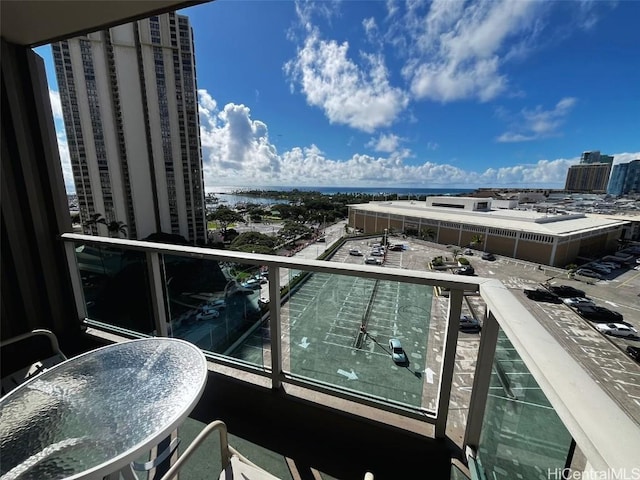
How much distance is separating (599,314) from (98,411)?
18.7 metres

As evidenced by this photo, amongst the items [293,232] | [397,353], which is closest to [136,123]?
[293,232]

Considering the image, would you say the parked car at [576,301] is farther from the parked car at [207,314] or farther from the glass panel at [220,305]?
the parked car at [207,314]

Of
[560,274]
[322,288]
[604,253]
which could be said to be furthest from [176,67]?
[604,253]

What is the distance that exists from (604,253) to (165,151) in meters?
45.0

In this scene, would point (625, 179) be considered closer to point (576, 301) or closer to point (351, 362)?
point (576, 301)

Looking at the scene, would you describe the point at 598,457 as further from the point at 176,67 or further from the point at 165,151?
the point at 176,67

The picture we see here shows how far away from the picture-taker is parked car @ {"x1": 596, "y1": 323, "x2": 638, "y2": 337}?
37.0 ft

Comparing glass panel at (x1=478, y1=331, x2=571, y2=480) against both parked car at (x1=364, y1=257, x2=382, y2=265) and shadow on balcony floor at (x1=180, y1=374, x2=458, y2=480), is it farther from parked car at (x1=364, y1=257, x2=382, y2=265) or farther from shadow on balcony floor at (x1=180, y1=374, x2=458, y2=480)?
parked car at (x1=364, y1=257, x2=382, y2=265)

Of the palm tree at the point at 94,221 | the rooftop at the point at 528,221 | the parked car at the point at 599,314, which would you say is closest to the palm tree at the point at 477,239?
the rooftop at the point at 528,221

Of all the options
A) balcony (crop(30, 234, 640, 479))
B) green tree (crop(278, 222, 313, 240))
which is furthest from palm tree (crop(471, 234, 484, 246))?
balcony (crop(30, 234, 640, 479))

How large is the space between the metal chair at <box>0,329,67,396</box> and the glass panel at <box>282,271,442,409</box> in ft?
4.74

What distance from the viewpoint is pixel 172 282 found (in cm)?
204

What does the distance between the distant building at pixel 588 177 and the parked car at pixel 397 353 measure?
9219cm

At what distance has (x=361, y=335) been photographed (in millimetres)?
1516
